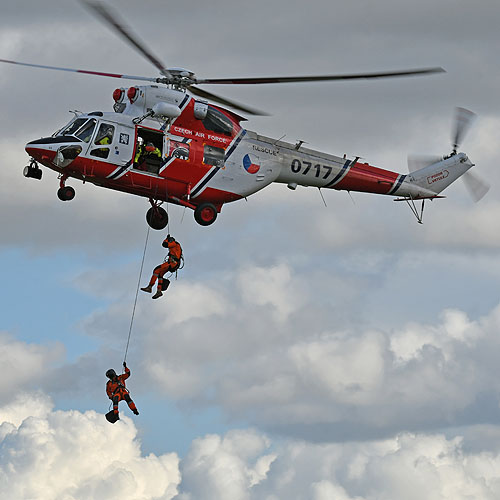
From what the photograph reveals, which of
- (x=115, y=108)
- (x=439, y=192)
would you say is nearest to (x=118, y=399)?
(x=115, y=108)

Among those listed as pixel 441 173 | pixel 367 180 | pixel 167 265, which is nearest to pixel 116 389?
pixel 167 265

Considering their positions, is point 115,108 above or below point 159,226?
above

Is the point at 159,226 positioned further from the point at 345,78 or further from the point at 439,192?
the point at 439,192

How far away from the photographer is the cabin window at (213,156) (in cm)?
4319

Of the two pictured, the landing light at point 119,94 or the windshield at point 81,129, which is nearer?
the windshield at point 81,129

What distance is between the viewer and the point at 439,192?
5141 cm

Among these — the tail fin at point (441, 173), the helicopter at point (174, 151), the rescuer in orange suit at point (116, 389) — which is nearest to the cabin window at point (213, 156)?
the helicopter at point (174, 151)

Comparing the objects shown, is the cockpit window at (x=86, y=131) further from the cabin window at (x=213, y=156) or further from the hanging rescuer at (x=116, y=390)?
the hanging rescuer at (x=116, y=390)

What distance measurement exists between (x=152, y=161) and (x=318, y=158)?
293 inches

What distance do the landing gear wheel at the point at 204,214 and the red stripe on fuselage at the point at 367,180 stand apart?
6.25 metres

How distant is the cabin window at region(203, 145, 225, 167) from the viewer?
4319 cm

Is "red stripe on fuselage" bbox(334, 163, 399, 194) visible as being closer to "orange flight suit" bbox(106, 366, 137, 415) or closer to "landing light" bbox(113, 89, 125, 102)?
"landing light" bbox(113, 89, 125, 102)

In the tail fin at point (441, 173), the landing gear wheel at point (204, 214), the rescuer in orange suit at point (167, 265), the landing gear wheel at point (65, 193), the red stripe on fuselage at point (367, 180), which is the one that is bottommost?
the rescuer in orange suit at point (167, 265)

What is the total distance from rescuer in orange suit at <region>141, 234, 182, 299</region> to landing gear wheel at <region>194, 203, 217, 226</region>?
6.78 feet
